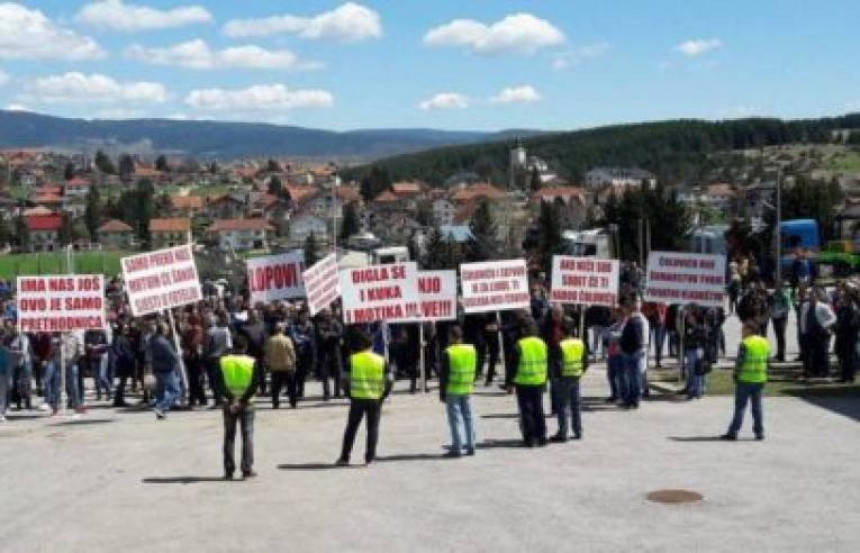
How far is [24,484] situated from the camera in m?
14.9

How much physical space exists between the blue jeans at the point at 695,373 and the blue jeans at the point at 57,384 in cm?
1101

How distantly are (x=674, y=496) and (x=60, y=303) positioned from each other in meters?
12.5

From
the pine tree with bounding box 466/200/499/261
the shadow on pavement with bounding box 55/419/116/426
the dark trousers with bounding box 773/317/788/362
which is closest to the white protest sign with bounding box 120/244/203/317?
the shadow on pavement with bounding box 55/419/116/426

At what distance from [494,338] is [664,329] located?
435cm

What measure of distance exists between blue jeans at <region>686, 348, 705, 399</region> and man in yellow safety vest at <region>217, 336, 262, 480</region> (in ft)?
27.7

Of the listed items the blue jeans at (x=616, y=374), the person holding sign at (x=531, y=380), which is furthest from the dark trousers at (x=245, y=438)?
the blue jeans at (x=616, y=374)

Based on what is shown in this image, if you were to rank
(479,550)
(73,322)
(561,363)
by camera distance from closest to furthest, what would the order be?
(479,550) → (561,363) → (73,322)

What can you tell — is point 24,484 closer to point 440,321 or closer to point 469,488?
A: point 469,488

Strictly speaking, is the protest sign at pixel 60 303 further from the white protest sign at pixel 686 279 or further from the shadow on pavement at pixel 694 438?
the shadow on pavement at pixel 694 438

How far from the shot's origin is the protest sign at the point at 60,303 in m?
20.9

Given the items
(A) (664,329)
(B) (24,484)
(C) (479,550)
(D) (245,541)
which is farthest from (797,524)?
(A) (664,329)

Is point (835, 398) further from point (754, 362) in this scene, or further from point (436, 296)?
point (436, 296)

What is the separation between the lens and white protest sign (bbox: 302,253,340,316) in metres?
21.8

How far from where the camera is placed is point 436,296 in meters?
22.1
